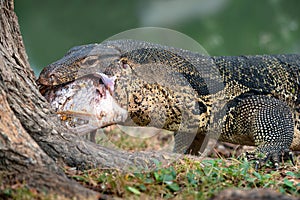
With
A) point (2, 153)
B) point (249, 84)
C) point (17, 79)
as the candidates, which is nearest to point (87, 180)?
point (2, 153)

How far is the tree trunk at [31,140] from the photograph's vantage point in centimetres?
355

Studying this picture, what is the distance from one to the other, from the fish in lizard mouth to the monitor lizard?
0.13m

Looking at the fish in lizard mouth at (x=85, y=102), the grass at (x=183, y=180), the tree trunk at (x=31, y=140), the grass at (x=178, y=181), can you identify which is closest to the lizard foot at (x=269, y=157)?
the grass at (x=178, y=181)

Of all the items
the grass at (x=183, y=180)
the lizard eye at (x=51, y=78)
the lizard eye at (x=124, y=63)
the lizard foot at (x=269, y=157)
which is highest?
the lizard eye at (x=124, y=63)

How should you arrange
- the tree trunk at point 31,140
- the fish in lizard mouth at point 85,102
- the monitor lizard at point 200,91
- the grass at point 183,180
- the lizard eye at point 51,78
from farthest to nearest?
the monitor lizard at point 200,91 → the lizard eye at point 51,78 → the fish in lizard mouth at point 85,102 → the grass at point 183,180 → the tree trunk at point 31,140

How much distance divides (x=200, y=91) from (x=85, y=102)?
60.0 inches

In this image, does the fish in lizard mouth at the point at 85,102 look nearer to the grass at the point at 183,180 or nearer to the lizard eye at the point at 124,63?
the lizard eye at the point at 124,63

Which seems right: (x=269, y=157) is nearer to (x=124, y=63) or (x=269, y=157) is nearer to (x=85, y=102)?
(x=124, y=63)

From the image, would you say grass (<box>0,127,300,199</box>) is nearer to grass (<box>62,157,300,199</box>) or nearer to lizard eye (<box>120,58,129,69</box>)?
grass (<box>62,157,300,199</box>)

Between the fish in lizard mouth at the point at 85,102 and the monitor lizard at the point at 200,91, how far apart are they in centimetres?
13

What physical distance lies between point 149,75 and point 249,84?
120cm

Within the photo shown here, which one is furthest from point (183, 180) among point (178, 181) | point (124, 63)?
point (124, 63)

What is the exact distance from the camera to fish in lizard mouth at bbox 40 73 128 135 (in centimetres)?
479

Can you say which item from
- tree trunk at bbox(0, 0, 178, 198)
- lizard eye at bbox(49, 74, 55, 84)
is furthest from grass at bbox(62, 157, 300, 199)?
lizard eye at bbox(49, 74, 55, 84)
